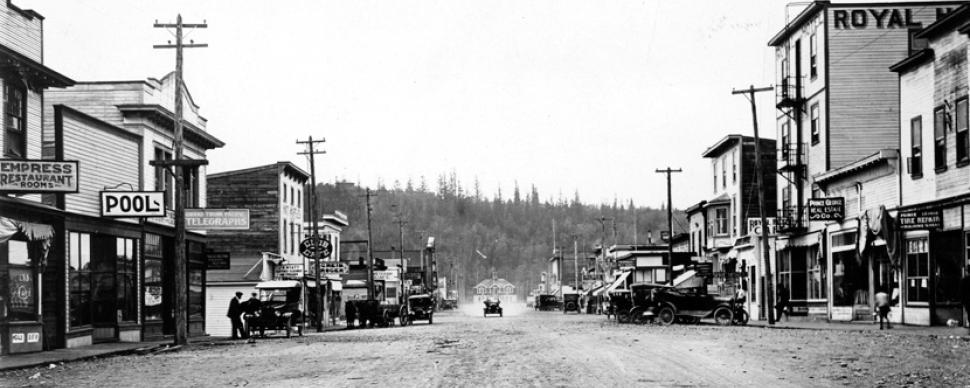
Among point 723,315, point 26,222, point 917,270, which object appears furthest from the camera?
point 723,315

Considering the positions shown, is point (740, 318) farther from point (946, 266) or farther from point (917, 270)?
point (946, 266)

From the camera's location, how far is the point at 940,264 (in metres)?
33.3

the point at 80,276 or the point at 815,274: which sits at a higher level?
the point at 80,276

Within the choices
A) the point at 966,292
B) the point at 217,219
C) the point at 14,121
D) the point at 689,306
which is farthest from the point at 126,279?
the point at 966,292

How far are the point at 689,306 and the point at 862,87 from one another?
1137 centimetres

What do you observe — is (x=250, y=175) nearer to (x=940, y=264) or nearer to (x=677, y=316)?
(x=677, y=316)

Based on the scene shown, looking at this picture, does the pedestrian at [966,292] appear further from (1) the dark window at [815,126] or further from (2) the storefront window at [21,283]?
(2) the storefront window at [21,283]

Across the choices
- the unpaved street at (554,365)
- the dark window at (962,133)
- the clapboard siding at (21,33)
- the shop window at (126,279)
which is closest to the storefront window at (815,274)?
the dark window at (962,133)

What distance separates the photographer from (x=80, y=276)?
98.5ft

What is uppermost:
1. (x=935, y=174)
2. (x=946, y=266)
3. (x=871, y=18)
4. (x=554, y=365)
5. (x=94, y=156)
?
(x=871, y=18)

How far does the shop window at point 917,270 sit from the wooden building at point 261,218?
34751 millimetres

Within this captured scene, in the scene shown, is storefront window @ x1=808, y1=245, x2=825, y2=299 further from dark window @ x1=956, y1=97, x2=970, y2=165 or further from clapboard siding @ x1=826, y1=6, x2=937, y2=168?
dark window @ x1=956, y1=97, x2=970, y2=165

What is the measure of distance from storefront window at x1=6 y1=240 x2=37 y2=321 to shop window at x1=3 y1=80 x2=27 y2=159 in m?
2.12

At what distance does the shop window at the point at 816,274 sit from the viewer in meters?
46.7
